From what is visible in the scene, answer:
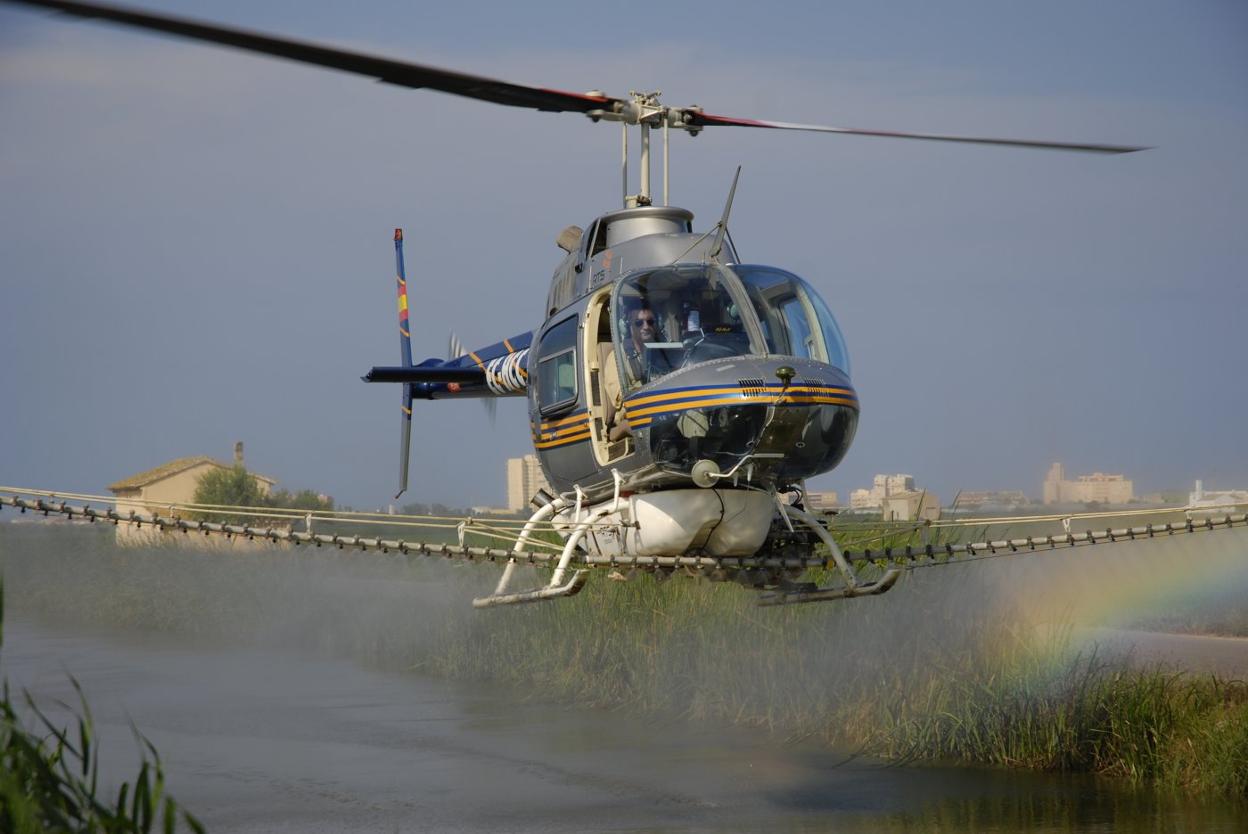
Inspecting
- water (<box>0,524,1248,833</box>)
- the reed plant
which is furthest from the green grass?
the reed plant

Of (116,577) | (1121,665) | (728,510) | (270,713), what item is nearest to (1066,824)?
(1121,665)

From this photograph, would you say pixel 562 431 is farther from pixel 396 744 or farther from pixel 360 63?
pixel 396 744

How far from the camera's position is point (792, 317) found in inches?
408

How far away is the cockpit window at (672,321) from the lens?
396 inches

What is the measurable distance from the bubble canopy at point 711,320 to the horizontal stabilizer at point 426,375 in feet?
19.0

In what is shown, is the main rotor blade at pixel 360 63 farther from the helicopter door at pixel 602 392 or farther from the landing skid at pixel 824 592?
the landing skid at pixel 824 592

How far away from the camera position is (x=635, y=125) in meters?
11.6

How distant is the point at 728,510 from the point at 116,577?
29.8m

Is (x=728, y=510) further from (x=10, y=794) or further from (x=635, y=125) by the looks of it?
(x=10, y=794)

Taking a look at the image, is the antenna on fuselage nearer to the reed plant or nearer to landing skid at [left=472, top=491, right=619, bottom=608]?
landing skid at [left=472, top=491, right=619, bottom=608]

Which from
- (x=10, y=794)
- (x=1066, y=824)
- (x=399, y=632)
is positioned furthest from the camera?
(x=399, y=632)

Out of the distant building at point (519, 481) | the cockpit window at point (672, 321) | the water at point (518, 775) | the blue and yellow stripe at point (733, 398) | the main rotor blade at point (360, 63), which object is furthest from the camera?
the distant building at point (519, 481)

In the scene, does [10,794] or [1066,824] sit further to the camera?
[1066,824]

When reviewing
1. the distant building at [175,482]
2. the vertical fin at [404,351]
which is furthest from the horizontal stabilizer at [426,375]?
the distant building at [175,482]
